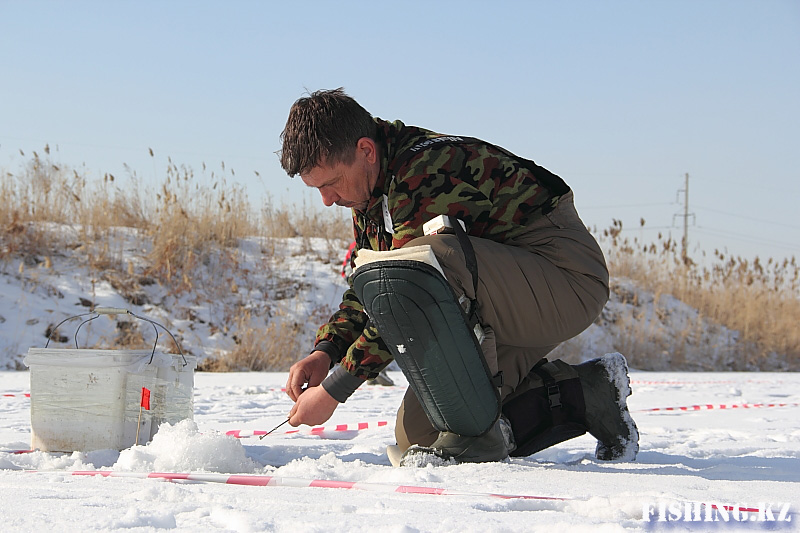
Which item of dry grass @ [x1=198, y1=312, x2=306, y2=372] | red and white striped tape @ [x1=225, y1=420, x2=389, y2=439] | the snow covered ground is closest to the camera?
the snow covered ground

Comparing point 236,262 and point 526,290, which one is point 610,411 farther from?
point 236,262

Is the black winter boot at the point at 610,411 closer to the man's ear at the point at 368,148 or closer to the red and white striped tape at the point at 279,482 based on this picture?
the red and white striped tape at the point at 279,482

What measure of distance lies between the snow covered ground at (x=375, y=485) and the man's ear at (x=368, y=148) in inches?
37.8

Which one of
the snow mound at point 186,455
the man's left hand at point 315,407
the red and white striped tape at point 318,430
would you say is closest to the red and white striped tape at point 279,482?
the snow mound at point 186,455

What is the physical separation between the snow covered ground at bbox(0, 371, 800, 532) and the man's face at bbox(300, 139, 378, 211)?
83 cm

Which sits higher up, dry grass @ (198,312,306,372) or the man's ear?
the man's ear

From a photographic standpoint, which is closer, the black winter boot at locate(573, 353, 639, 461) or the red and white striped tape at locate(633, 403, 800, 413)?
the black winter boot at locate(573, 353, 639, 461)

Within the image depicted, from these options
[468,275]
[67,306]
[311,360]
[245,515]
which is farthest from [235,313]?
[245,515]

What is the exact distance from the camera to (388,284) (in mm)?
2090

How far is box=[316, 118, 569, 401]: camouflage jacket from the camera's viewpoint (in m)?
2.33

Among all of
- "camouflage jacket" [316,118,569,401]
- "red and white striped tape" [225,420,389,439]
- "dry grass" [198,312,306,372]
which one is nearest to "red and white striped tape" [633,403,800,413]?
"red and white striped tape" [225,420,389,439]

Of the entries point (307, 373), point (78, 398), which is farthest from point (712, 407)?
point (78, 398)

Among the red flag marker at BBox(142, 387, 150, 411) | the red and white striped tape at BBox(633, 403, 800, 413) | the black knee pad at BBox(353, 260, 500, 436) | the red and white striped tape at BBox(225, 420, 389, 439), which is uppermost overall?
the black knee pad at BBox(353, 260, 500, 436)

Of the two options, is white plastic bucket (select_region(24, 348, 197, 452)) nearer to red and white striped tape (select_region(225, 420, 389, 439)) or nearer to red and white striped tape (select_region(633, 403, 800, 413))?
red and white striped tape (select_region(225, 420, 389, 439))
